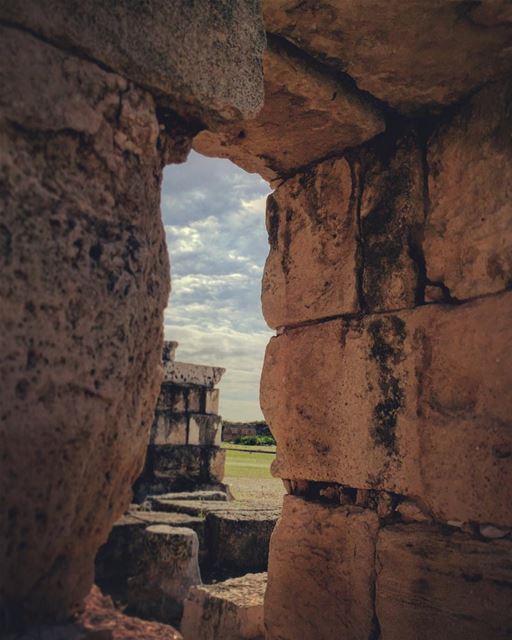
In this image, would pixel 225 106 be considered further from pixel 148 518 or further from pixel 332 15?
pixel 148 518

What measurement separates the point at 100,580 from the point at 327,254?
426 centimetres

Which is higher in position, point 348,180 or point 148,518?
point 348,180

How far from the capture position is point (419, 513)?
250 cm

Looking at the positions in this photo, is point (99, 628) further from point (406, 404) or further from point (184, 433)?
point (184, 433)

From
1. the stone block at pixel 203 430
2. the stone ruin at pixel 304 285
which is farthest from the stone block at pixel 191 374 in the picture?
the stone ruin at pixel 304 285

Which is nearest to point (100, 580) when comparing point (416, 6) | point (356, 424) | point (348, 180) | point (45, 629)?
point (356, 424)

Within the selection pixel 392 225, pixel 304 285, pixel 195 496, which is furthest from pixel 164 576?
pixel 392 225

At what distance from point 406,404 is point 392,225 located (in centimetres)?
82

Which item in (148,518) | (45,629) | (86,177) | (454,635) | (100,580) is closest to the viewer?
(45,629)

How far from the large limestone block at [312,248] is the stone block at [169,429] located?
5234 millimetres

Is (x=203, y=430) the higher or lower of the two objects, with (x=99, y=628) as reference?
higher

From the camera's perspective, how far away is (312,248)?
10.2ft

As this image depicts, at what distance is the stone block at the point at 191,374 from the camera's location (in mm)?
8430

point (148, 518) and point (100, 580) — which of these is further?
point (148, 518)
